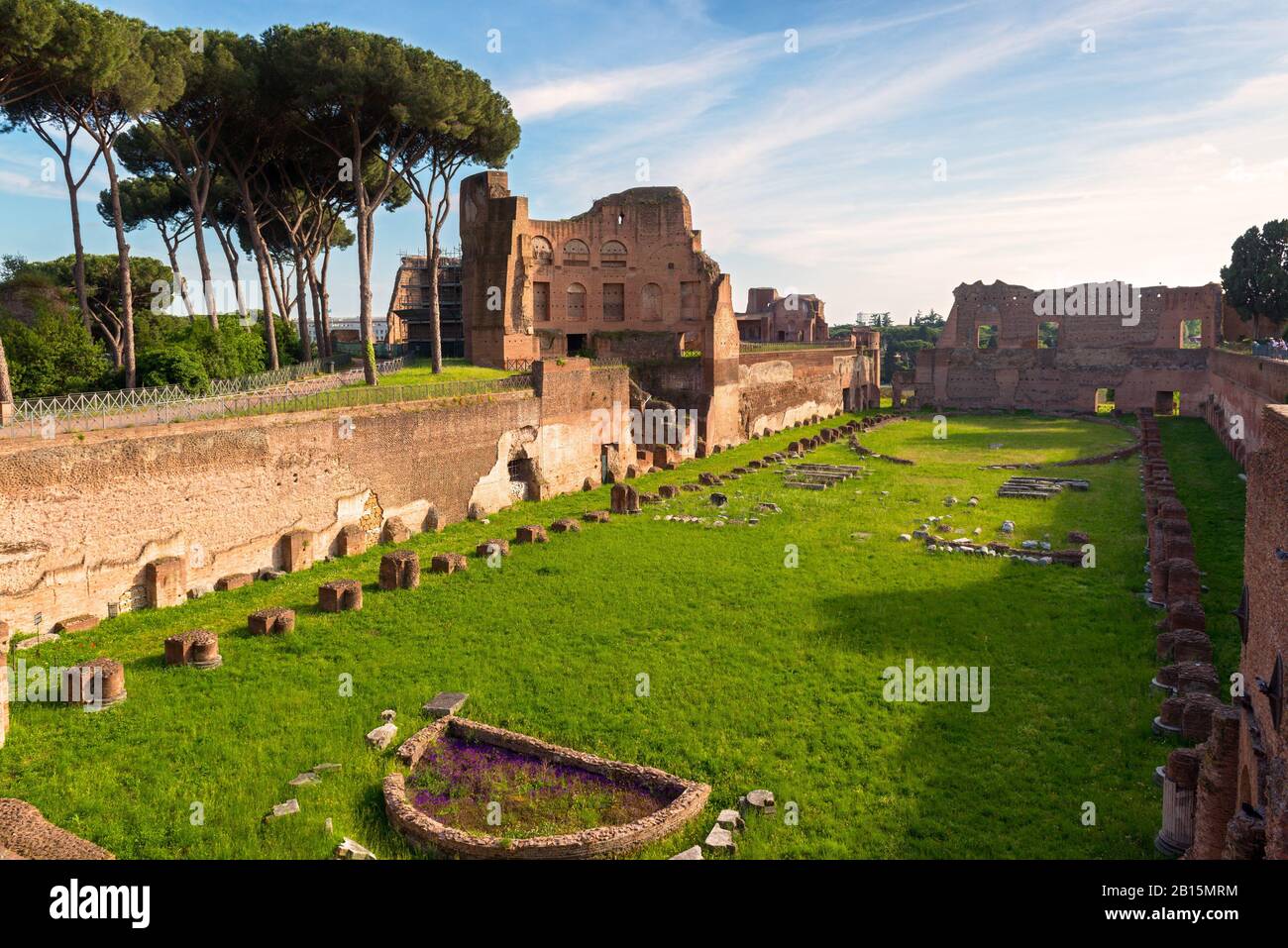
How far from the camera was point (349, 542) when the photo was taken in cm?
1709

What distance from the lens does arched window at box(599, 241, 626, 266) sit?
37062 mm

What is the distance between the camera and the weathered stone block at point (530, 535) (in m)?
17.8

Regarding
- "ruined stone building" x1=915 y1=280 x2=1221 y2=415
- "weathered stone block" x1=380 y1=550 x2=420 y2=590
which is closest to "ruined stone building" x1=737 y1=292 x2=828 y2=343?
"ruined stone building" x1=915 y1=280 x2=1221 y2=415

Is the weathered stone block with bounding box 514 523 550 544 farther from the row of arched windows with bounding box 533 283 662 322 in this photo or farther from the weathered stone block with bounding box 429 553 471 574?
the row of arched windows with bounding box 533 283 662 322

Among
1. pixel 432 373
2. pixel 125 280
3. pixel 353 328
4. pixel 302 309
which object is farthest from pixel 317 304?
pixel 353 328

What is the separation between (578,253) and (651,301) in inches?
145

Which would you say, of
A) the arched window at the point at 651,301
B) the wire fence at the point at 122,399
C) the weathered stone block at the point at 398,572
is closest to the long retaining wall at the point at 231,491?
→ the wire fence at the point at 122,399

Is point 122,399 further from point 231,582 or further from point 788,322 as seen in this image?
point 788,322

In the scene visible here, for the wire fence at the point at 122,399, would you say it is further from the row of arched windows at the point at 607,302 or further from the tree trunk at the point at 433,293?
the row of arched windows at the point at 607,302

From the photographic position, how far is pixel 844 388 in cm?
4506

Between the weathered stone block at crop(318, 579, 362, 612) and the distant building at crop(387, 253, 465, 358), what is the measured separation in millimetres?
29307

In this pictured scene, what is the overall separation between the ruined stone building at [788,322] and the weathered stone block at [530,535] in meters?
40.1

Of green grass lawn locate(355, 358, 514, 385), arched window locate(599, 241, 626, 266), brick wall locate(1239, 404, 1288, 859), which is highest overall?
arched window locate(599, 241, 626, 266)
